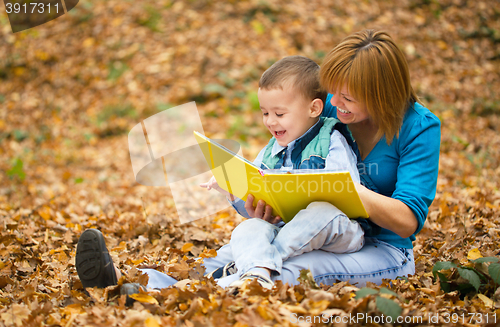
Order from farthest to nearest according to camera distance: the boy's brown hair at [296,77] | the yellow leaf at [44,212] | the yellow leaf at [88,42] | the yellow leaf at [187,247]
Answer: the yellow leaf at [88,42], the yellow leaf at [44,212], the yellow leaf at [187,247], the boy's brown hair at [296,77]

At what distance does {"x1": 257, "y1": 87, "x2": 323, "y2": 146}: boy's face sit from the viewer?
212cm

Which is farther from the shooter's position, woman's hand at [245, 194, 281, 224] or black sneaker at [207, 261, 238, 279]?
black sneaker at [207, 261, 238, 279]

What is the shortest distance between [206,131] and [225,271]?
180 inches

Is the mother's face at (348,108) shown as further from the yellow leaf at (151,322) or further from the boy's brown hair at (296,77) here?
the yellow leaf at (151,322)

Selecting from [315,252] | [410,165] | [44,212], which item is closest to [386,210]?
[410,165]

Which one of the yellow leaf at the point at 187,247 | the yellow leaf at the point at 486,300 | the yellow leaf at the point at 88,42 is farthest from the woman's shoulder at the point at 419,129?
the yellow leaf at the point at 88,42

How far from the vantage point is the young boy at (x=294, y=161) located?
1.88m

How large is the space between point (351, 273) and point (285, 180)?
0.64 m

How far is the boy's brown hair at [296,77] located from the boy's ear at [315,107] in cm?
4

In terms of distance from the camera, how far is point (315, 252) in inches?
79.0

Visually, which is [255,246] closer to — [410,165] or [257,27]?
[410,165]

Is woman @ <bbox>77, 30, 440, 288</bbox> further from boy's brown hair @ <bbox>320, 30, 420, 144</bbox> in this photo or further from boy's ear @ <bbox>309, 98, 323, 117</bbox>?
boy's ear @ <bbox>309, 98, 323, 117</bbox>

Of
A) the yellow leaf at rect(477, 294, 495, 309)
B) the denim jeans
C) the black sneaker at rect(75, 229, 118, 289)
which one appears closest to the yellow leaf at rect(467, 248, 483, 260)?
the yellow leaf at rect(477, 294, 495, 309)

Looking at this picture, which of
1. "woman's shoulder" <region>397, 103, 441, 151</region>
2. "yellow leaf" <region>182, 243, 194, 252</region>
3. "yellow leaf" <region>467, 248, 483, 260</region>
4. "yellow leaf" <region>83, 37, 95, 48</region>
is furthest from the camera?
"yellow leaf" <region>83, 37, 95, 48</region>
